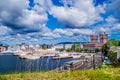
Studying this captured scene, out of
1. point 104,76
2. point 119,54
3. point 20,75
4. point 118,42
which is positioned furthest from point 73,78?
point 118,42

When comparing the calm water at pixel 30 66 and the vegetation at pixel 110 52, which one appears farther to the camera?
the vegetation at pixel 110 52

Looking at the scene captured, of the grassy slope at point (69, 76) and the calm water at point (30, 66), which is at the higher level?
the grassy slope at point (69, 76)

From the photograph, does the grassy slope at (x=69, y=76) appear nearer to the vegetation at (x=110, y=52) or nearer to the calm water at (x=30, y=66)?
the calm water at (x=30, y=66)

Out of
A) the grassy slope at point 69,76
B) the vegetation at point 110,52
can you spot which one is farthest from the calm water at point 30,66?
the vegetation at point 110,52

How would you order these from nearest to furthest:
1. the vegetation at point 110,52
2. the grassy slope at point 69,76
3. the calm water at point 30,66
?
1. the grassy slope at point 69,76
2. the calm water at point 30,66
3. the vegetation at point 110,52

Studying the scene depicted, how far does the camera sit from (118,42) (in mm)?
129625

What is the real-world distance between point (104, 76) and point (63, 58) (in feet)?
414

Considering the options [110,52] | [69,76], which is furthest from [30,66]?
[110,52]

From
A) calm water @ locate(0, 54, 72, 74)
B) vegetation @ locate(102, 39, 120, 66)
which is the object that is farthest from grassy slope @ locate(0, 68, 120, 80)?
vegetation @ locate(102, 39, 120, 66)

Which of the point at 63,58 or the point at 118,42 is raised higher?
the point at 118,42

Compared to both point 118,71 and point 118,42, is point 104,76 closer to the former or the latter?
point 118,71

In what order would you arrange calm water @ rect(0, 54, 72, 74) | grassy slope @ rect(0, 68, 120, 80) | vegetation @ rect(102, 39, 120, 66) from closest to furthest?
grassy slope @ rect(0, 68, 120, 80) < calm water @ rect(0, 54, 72, 74) < vegetation @ rect(102, 39, 120, 66)

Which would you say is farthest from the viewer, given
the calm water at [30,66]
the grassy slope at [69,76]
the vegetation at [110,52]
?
the vegetation at [110,52]

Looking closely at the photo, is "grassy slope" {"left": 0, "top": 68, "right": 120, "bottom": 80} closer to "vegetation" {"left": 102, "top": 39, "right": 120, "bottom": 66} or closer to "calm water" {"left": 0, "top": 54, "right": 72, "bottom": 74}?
"calm water" {"left": 0, "top": 54, "right": 72, "bottom": 74}
